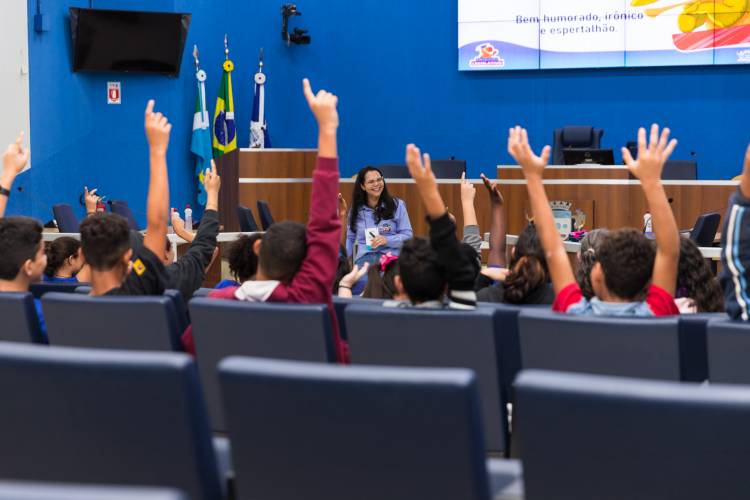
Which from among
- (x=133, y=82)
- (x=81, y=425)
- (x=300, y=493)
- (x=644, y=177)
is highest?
(x=133, y=82)

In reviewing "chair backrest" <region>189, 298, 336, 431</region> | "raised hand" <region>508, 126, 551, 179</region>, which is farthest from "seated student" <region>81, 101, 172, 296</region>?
"raised hand" <region>508, 126, 551, 179</region>

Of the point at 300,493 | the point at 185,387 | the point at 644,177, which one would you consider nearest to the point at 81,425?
the point at 185,387

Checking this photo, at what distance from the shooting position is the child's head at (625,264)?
2.76m

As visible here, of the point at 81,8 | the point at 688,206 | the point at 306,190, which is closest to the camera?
the point at 688,206

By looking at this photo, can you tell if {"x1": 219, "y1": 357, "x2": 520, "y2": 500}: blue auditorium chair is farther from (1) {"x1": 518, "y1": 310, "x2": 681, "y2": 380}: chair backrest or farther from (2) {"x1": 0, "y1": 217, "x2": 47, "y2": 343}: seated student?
(2) {"x1": 0, "y1": 217, "x2": 47, "y2": 343}: seated student

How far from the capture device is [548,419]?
147 centimetres

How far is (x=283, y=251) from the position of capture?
117 inches

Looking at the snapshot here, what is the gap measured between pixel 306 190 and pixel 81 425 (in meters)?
7.60

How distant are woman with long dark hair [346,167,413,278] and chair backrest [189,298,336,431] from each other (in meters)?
4.09

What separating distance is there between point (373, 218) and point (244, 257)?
3.36 m

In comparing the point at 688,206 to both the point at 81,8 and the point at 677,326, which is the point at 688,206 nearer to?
the point at 677,326

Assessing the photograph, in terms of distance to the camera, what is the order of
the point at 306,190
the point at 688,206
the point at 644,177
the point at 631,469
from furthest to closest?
the point at 306,190 → the point at 688,206 → the point at 644,177 → the point at 631,469

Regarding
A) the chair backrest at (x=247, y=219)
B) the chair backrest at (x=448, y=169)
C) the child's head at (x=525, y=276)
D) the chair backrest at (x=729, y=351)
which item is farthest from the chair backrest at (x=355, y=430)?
the chair backrest at (x=448, y=169)

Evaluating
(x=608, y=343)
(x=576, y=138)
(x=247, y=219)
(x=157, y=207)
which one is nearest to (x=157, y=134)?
(x=157, y=207)
